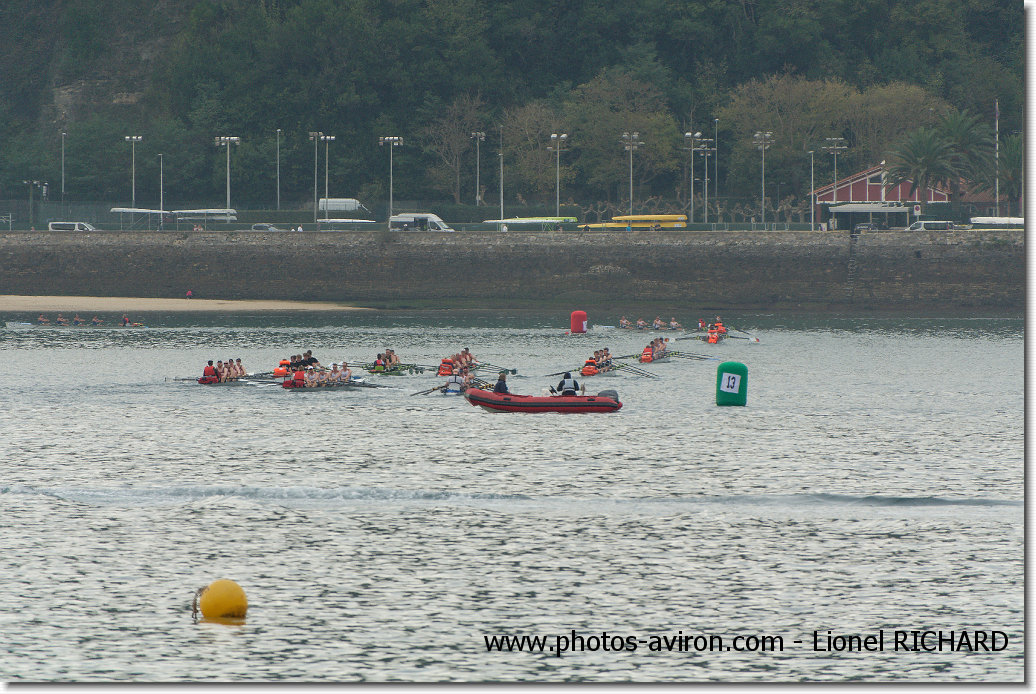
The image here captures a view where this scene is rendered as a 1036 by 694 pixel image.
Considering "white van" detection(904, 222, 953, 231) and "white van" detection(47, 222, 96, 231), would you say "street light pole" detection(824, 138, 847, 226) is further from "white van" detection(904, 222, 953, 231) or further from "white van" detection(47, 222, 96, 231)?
"white van" detection(47, 222, 96, 231)

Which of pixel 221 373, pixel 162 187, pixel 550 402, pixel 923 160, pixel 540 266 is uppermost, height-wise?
pixel 923 160

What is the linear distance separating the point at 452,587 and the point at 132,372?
36.6 m

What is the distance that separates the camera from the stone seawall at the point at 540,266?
283 feet

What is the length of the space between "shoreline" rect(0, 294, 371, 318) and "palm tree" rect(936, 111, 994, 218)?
56584mm

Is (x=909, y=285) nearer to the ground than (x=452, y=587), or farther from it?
farther from it

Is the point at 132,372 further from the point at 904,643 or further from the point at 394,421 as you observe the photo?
the point at 904,643

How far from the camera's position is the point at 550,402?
43875 mm

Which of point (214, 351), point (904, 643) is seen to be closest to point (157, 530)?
point (904, 643)

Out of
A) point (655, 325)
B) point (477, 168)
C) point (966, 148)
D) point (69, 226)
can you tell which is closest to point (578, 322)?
point (655, 325)

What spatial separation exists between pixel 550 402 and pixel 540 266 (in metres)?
47.2

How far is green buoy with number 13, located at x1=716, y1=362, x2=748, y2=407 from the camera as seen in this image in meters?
47.2

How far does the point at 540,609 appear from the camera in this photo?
2217 cm

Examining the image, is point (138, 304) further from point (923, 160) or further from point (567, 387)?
point (923, 160)

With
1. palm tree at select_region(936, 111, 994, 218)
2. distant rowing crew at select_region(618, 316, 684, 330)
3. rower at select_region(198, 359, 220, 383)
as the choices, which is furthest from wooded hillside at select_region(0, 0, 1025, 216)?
rower at select_region(198, 359, 220, 383)
